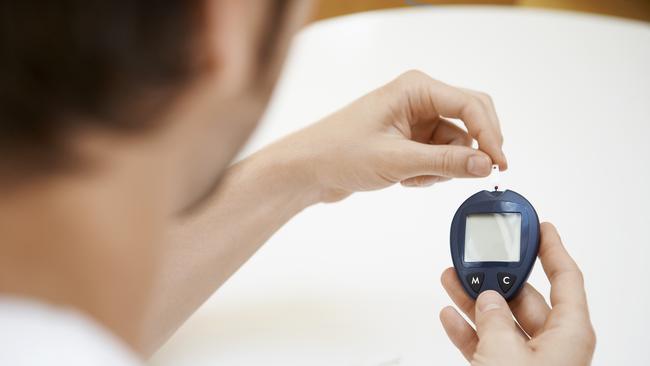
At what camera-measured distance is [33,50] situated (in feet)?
1.18

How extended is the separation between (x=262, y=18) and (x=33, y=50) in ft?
0.44

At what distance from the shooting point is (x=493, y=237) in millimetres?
959

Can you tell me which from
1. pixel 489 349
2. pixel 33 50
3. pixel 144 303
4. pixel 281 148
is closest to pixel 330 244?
pixel 281 148

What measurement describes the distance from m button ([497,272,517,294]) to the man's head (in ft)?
1.78

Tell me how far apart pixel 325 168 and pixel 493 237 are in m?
0.25

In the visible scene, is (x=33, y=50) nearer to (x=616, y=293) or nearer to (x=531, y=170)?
(x=616, y=293)

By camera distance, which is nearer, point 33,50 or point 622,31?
point 33,50

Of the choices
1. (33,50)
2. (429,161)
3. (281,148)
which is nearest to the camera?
(33,50)

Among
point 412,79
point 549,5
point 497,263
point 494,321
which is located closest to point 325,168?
point 412,79

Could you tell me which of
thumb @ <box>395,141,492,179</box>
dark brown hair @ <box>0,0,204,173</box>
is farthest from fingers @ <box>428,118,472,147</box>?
dark brown hair @ <box>0,0,204,173</box>

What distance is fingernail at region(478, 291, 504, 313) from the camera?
0.81 meters

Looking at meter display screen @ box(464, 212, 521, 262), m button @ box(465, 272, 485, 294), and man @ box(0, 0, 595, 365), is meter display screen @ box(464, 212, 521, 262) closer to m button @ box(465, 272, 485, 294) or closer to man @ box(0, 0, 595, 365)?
m button @ box(465, 272, 485, 294)

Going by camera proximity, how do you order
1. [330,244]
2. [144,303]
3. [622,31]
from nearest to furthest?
[144,303], [330,244], [622,31]

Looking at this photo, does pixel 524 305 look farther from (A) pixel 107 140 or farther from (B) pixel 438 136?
(A) pixel 107 140
